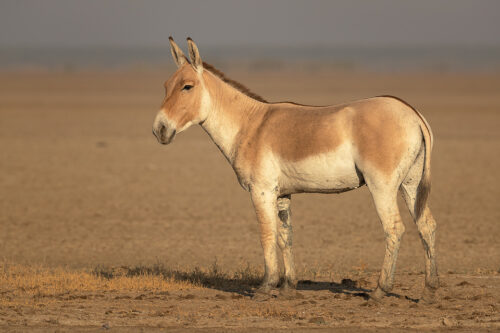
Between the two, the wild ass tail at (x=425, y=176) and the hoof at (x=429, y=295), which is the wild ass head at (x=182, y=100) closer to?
the wild ass tail at (x=425, y=176)

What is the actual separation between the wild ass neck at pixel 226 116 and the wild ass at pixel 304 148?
12 mm

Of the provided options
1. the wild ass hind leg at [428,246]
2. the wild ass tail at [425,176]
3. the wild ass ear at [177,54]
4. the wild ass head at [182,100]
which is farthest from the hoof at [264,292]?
the wild ass ear at [177,54]

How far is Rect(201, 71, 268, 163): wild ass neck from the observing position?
9.62 metres

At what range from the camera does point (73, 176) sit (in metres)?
22.3

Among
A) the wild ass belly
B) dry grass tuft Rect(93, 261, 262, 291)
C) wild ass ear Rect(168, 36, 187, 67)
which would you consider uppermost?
wild ass ear Rect(168, 36, 187, 67)

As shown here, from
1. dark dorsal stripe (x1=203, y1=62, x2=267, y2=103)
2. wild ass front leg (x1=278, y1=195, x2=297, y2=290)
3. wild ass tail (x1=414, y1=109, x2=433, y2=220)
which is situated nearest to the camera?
wild ass tail (x1=414, y1=109, x2=433, y2=220)

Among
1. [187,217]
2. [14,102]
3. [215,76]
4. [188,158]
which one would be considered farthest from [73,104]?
[215,76]

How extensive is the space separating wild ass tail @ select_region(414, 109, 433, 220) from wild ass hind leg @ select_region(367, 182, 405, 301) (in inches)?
13.3

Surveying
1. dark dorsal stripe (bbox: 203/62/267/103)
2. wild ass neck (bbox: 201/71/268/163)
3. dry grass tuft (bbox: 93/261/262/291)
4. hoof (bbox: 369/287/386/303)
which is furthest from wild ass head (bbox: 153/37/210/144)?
hoof (bbox: 369/287/386/303)

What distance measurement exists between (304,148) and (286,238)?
4.18 ft

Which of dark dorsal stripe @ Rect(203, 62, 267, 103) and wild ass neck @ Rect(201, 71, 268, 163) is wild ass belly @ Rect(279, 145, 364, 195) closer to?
wild ass neck @ Rect(201, 71, 268, 163)

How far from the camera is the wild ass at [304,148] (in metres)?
8.63

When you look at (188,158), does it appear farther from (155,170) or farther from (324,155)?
(324,155)

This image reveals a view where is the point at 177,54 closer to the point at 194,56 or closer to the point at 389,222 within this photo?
the point at 194,56
